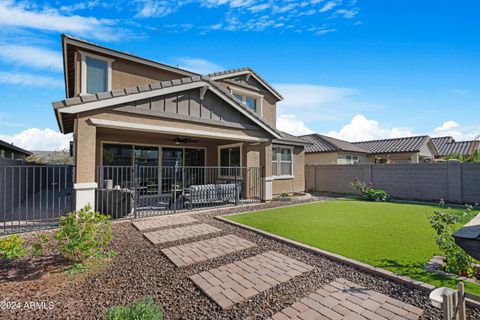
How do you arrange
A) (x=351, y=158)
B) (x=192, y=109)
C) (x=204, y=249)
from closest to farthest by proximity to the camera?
(x=204, y=249) → (x=192, y=109) → (x=351, y=158)

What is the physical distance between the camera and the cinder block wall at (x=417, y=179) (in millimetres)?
12633

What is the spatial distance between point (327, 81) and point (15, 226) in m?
15.8

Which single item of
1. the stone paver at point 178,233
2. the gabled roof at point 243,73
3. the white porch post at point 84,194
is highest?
the gabled roof at point 243,73

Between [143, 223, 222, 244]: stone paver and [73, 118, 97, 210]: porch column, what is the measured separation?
240cm

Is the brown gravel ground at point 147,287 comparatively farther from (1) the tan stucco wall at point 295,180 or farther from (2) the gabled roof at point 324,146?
(2) the gabled roof at point 324,146

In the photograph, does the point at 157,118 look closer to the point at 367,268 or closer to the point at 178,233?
the point at 178,233

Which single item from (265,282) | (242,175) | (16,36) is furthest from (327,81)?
(16,36)

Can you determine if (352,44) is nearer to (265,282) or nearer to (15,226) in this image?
(265,282)

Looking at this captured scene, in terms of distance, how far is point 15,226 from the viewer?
741 centimetres

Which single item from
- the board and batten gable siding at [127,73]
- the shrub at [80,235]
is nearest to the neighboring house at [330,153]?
the board and batten gable siding at [127,73]

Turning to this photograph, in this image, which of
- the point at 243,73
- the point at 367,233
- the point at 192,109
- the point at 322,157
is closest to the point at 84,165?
the point at 192,109

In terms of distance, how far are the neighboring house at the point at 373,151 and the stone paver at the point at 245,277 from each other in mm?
17714

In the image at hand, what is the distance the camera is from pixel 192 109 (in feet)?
32.7

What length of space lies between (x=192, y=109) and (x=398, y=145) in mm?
23449
